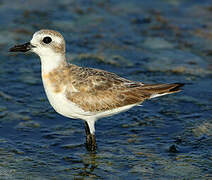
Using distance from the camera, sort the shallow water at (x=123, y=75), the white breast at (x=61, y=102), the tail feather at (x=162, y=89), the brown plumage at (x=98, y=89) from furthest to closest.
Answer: the tail feather at (x=162, y=89) → the shallow water at (x=123, y=75) → the brown plumage at (x=98, y=89) → the white breast at (x=61, y=102)

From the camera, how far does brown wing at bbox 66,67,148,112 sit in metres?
9.27

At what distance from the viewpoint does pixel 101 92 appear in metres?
9.45

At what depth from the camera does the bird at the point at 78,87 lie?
9203mm

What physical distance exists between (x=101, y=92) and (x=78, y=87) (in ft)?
1.68

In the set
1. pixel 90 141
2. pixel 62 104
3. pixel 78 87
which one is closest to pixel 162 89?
pixel 78 87

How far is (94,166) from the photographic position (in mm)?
9398

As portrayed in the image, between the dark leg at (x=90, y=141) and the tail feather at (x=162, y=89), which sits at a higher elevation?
the tail feather at (x=162, y=89)

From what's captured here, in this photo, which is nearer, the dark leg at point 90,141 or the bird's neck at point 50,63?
the bird's neck at point 50,63

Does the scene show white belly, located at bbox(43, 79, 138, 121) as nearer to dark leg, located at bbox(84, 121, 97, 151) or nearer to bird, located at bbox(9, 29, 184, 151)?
bird, located at bbox(9, 29, 184, 151)

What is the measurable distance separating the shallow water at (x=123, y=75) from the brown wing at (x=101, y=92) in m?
1.10

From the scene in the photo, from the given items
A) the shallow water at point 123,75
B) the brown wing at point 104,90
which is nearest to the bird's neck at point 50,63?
the brown wing at point 104,90

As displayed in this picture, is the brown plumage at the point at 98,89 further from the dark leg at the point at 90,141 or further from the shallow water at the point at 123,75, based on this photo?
the shallow water at the point at 123,75

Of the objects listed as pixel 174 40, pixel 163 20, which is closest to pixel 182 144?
pixel 174 40

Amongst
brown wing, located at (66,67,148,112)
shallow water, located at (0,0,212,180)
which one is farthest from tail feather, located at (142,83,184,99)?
shallow water, located at (0,0,212,180)
